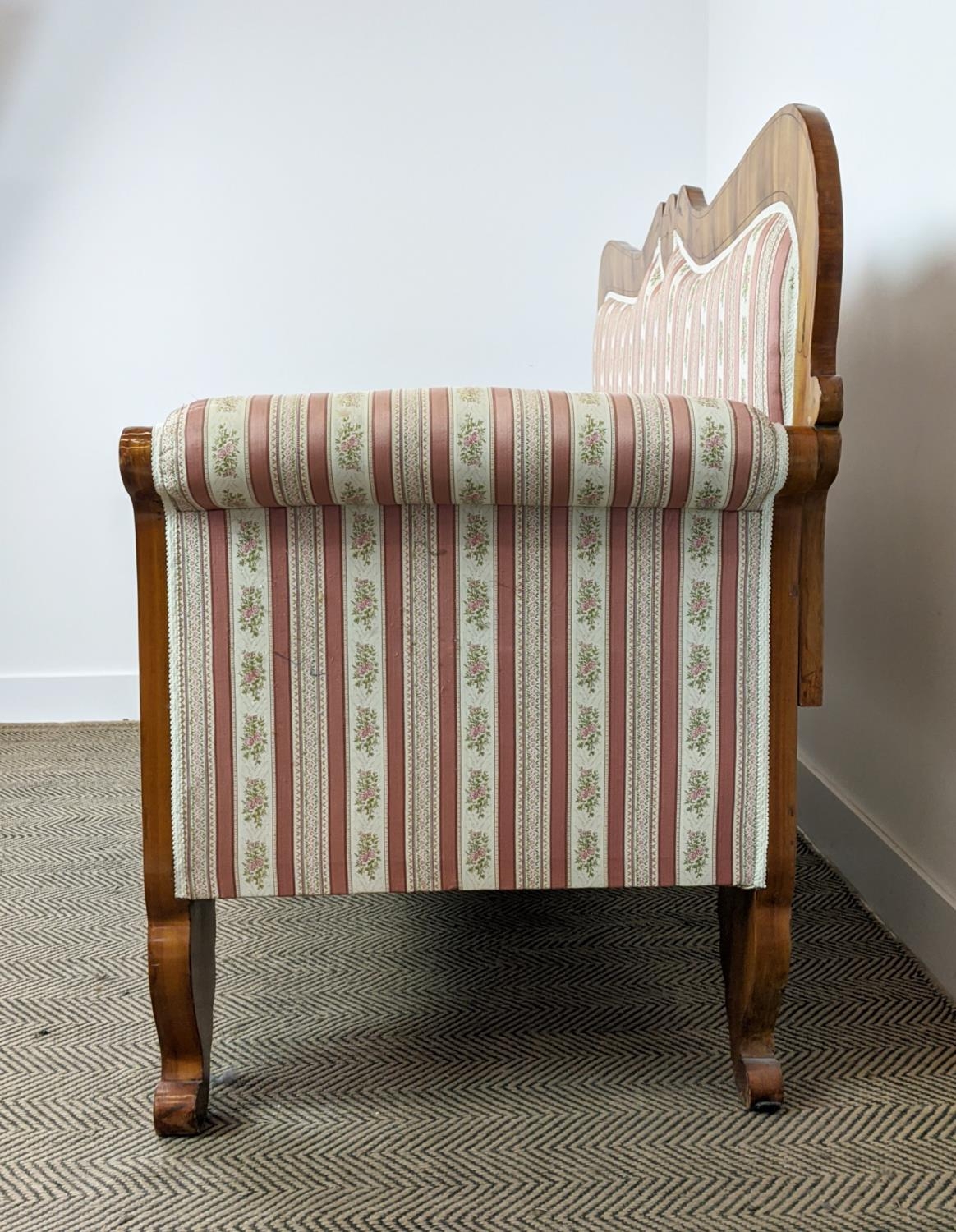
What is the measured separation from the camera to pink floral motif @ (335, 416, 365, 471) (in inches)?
35.9

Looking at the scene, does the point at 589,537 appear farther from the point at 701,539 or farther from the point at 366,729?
the point at 366,729

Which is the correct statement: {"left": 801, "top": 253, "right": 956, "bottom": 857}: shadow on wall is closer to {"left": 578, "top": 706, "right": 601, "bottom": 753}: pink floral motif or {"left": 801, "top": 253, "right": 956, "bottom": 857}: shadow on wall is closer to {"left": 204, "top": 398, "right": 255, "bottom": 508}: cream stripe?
{"left": 578, "top": 706, "right": 601, "bottom": 753}: pink floral motif

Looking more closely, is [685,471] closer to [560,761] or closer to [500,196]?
[560,761]

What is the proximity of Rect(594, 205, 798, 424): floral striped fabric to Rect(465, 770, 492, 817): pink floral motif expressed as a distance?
47cm

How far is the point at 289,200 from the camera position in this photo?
2.60 m

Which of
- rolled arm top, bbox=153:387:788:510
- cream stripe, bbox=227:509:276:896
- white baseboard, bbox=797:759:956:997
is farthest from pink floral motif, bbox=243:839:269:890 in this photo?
white baseboard, bbox=797:759:956:997

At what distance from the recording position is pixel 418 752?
1014 mm

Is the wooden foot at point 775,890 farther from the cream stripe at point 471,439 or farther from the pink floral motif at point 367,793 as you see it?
the pink floral motif at point 367,793

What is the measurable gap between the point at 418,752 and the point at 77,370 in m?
2.04

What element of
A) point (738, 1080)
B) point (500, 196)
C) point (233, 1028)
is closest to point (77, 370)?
point (500, 196)

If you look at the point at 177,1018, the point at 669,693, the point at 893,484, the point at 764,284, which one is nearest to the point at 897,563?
the point at 893,484

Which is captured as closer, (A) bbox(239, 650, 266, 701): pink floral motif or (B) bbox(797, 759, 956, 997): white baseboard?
(A) bbox(239, 650, 266, 701): pink floral motif

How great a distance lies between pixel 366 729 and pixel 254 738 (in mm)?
106

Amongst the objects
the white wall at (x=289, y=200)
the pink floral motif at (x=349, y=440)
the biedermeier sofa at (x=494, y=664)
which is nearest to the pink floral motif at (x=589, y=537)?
the biedermeier sofa at (x=494, y=664)
